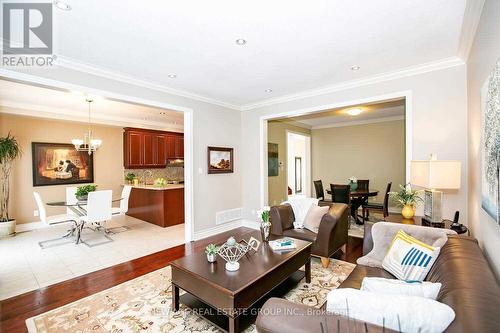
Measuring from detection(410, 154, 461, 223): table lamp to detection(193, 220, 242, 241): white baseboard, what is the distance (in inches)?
138

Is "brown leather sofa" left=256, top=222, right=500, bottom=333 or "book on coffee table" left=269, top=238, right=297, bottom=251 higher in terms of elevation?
"brown leather sofa" left=256, top=222, right=500, bottom=333

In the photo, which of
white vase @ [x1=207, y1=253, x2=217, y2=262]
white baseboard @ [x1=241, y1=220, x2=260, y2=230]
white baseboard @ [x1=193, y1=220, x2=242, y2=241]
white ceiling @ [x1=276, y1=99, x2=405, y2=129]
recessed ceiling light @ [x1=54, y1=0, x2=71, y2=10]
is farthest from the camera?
white ceiling @ [x1=276, y1=99, x2=405, y2=129]

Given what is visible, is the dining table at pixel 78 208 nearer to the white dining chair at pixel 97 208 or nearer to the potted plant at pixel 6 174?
the white dining chair at pixel 97 208

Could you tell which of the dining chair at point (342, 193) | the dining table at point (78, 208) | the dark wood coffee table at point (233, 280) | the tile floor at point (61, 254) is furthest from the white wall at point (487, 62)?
the dining table at point (78, 208)

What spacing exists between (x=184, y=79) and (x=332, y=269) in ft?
11.3

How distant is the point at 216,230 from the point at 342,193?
2.77 meters

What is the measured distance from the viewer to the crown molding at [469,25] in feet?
6.41

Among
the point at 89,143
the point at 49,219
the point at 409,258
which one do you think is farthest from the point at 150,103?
the point at 409,258

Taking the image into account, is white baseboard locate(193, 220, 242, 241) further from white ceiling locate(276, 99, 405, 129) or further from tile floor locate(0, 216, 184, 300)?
white ceiling locate(276, 99, 405, 129)

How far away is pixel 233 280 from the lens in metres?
1.87

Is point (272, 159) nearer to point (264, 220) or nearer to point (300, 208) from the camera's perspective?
point (300, 208)

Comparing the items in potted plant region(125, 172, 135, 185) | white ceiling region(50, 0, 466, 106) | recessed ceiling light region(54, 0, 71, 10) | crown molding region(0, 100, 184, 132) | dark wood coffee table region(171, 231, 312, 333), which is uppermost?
white ceiling region(50, 0, 466, 106)

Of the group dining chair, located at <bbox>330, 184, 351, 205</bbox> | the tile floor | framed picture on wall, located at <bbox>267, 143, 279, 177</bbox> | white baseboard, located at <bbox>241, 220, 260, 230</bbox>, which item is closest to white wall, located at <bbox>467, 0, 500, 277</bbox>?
dining chair, located at <bbox>330, 184, 351, 205</bbox>

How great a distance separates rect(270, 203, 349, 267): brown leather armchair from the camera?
3021 mm
